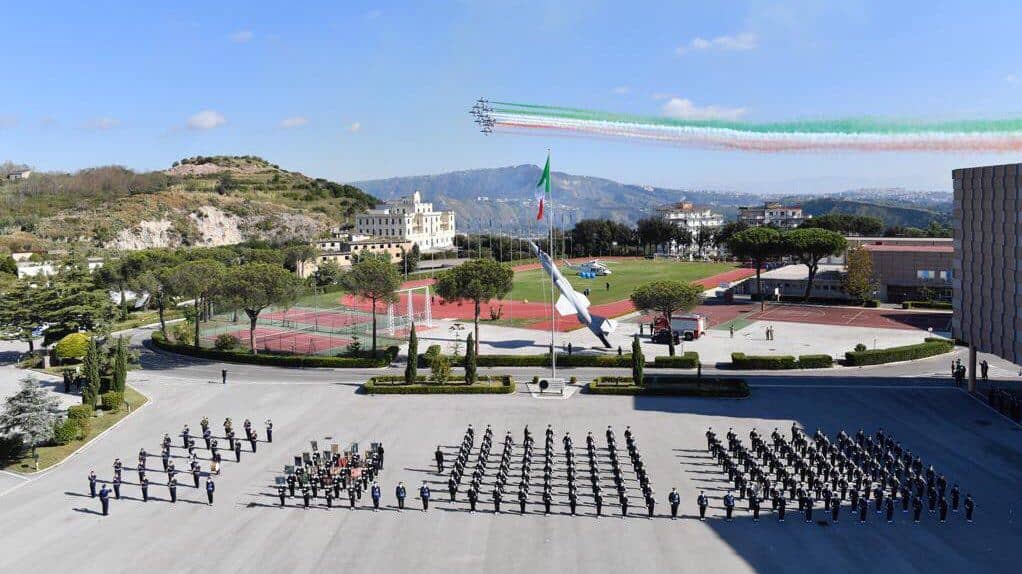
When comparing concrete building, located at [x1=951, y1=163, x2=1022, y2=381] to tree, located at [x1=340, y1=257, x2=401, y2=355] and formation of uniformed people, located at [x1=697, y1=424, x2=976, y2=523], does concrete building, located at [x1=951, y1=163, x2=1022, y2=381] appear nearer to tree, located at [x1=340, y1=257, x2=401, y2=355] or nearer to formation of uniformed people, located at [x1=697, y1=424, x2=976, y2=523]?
formation of uniformed people, located at [x1=697, y1=424, x2=976, y2=523]

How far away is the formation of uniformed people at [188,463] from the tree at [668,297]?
25.5m

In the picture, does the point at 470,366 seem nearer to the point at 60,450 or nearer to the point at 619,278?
the point at 60,450

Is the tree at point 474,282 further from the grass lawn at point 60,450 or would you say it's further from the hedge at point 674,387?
the grass lawn at point 60,450

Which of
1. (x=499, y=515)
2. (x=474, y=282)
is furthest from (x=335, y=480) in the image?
(x=474, y=282)

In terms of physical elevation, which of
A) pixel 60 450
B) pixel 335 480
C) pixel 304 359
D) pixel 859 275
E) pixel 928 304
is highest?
pixel 859 275

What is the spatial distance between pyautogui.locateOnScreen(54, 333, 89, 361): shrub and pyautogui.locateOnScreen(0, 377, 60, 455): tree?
17957mm

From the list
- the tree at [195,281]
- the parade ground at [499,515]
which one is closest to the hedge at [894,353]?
the parade ground at [499,515]

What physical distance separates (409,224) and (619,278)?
169ft

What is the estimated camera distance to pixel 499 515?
2323cm

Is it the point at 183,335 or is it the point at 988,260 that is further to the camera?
the point at 183,335

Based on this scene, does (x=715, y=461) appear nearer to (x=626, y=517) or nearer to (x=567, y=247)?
(x=626, y=517)

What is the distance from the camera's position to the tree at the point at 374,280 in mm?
48781

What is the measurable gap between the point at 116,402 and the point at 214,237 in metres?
111

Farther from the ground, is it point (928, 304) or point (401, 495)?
point (928, 304)
